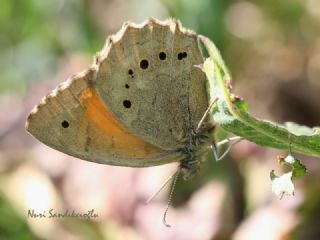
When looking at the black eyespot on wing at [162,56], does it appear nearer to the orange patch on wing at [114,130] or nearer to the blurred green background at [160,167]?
the orange patch on wing at [114,130]

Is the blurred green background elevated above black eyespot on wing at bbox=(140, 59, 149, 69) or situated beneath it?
situated beneath

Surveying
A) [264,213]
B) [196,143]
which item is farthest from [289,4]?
[196,143]

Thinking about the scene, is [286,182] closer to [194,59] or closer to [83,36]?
[194,59]

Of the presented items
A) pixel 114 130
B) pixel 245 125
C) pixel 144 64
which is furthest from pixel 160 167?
pixel 245 125

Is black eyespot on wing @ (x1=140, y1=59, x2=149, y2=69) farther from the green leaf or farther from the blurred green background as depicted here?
the blurred green background

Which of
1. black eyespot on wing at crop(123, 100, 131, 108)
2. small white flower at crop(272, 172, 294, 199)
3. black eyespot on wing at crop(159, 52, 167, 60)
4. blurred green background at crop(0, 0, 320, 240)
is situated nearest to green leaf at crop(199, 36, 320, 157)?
small white flower at crop(272, 172, 294, 199)

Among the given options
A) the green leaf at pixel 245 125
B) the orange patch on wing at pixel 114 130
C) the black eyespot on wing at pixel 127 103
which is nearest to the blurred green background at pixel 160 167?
the orange patch on wing at pixel 114 130
